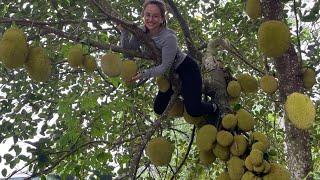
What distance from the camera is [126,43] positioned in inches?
92.1

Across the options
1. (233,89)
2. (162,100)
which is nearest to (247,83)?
(233,89)

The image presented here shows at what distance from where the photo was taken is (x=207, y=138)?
2041mm

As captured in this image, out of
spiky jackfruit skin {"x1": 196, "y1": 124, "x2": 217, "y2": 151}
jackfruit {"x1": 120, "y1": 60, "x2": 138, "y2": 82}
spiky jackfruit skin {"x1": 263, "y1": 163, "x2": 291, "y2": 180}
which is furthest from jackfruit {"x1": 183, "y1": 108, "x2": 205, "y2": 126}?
spiky jackfruit skin {"x1": 263, "y1": 163, "x2": 291, "y2": 180}

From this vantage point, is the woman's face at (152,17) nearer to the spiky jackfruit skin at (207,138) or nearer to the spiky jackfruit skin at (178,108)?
the spiky jackfruit skin at (178,108)

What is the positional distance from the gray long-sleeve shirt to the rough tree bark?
494 mm

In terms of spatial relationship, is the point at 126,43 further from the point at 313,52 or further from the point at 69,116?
the point at 313,52

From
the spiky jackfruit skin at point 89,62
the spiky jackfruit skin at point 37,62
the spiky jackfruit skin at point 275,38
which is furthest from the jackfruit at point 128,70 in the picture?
the spiky jackfruit skin at point 275,38

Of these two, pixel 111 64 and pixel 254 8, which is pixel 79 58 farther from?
pixel 254 8

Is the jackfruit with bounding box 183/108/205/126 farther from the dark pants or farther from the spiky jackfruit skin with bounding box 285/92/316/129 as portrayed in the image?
the spiky jackfruit skin with bounding box 285/92/316/129

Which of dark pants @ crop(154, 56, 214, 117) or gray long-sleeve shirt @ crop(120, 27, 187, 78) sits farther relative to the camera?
dark pants @ crop(154, 56, 214, 117)

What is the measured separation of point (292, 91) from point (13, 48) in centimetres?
121

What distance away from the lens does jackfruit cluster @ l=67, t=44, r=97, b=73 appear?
1963mm

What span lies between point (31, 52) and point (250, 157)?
3.32 ft

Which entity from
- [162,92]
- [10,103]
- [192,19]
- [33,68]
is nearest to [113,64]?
[33,68]
